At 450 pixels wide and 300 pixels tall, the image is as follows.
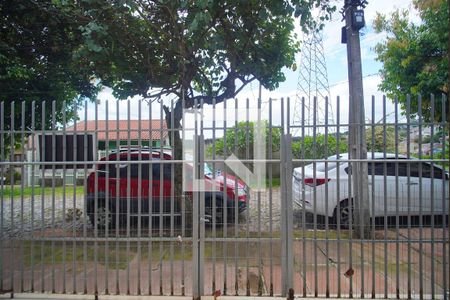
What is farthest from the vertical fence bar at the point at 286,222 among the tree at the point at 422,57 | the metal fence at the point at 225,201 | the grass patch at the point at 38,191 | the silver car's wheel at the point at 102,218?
the tree at the point at 422,57

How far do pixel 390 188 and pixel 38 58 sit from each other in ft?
26.4

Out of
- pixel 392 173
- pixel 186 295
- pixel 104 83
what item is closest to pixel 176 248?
pixel 186 295

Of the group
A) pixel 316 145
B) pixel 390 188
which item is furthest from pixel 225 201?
pixel 390 188

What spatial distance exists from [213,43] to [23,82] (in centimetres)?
416

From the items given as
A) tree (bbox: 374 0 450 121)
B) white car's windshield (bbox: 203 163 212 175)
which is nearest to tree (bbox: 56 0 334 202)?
white car's windshield (bbox: 203 163 212 175)

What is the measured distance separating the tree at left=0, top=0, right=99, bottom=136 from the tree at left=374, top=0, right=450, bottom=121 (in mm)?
7209

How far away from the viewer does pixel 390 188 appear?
18.1 feet

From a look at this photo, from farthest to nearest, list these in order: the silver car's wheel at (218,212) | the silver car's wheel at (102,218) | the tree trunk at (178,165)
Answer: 1. the silver car's wheel at (218,212)
2. the tree trunk at (178,165)
3. the silver car's wheel at (102,218)

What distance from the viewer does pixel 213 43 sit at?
26.4 ft

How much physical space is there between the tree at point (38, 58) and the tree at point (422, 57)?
721 cm

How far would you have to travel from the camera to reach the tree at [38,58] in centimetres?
852

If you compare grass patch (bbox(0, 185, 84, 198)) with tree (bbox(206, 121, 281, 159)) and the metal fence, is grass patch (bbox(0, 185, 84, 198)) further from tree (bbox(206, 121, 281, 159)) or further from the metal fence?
tree (bbox(206, 121, 281, 159))

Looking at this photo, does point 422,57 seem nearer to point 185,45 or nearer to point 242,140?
point 185,45

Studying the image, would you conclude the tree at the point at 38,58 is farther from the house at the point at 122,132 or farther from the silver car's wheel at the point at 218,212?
the silver car's wheel at the point at 218,212
